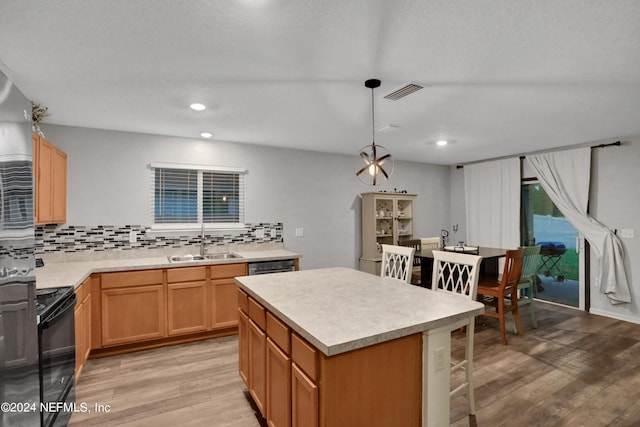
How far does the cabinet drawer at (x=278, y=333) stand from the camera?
5.20 ft

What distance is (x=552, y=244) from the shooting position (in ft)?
16.3

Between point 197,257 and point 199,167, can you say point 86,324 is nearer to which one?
point 197,257

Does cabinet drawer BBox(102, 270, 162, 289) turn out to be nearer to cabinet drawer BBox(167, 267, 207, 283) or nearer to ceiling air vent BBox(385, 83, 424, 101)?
cabinet drawer BBox(167, 267, 207, 283)

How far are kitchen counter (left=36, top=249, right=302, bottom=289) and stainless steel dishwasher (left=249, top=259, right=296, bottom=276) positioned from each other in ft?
0.18

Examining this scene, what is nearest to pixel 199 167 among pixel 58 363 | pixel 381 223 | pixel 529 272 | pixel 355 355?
pixel 58 363

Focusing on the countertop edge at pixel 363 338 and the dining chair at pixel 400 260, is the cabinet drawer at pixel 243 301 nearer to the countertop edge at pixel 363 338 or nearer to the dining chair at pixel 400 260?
the countertop edge at pixel 363 338

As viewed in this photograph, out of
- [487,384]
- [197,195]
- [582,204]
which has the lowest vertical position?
[487,384]

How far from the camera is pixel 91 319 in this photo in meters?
2.97

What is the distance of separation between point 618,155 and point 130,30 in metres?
5.57

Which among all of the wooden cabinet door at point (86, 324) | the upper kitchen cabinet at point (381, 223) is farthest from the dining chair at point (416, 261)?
the wooden cabinet door at point (86, 324)

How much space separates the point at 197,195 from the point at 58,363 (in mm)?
2486

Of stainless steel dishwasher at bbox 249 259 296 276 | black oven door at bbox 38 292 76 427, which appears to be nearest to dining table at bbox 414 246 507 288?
stainless steel dishwasher at bbox 249 259 296 276

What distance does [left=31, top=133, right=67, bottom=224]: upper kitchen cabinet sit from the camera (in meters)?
2.55

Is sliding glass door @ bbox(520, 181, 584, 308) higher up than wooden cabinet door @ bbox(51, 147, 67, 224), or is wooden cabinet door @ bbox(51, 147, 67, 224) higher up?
wooden cabinet door @ bbox(51, 147, 67, 224)
